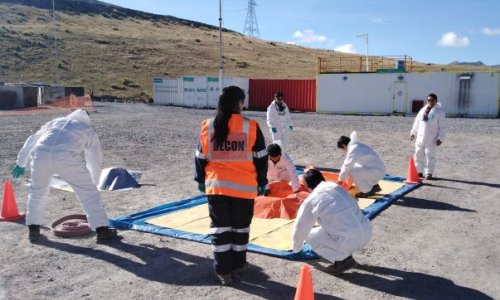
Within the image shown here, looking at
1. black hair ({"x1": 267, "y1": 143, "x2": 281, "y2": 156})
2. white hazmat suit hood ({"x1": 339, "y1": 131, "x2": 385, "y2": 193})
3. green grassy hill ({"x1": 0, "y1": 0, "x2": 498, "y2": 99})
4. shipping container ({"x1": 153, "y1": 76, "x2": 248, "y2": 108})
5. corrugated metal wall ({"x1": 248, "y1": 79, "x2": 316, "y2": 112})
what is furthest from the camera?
green grassy hill ({"x1": 0, "y1": 0, "x2": 498, "y2": 99})

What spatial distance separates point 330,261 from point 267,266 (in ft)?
2.40

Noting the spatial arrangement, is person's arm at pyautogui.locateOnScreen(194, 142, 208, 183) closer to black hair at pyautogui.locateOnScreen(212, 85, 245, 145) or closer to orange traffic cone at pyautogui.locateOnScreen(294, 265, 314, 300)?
black hair at pyautogui.locateOnScreen(212, 85, 245, 145)

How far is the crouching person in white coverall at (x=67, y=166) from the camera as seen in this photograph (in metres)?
6.36

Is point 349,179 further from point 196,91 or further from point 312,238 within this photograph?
point 196,91

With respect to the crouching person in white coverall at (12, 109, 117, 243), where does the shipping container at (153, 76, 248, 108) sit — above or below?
above

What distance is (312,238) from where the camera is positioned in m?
5.62

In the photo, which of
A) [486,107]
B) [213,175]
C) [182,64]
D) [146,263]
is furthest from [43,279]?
[182,64]

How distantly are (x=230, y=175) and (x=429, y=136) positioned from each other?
284 inches

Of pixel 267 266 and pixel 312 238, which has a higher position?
pixel 312 238

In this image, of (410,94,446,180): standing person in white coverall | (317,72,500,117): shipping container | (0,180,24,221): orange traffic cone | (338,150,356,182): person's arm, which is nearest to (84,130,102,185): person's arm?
(0,180,24,221): orange traffic cone

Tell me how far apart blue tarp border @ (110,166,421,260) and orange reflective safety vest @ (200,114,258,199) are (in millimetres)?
1126

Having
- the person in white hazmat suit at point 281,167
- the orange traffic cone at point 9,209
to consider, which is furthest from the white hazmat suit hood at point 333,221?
the orange traffic cone at point 9,209

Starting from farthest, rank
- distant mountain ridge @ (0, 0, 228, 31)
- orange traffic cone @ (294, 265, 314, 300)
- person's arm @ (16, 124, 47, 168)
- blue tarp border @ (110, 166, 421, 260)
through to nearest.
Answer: distant mountain ridge @ (0, 0, 228, 31)
person's arm @ (16, 124, 47, 168)
blue tarp border @ (110, 166, 421, 260)
orange traffic cone @ (294, 265, 314, 300)

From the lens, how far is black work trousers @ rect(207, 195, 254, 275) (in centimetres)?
529
